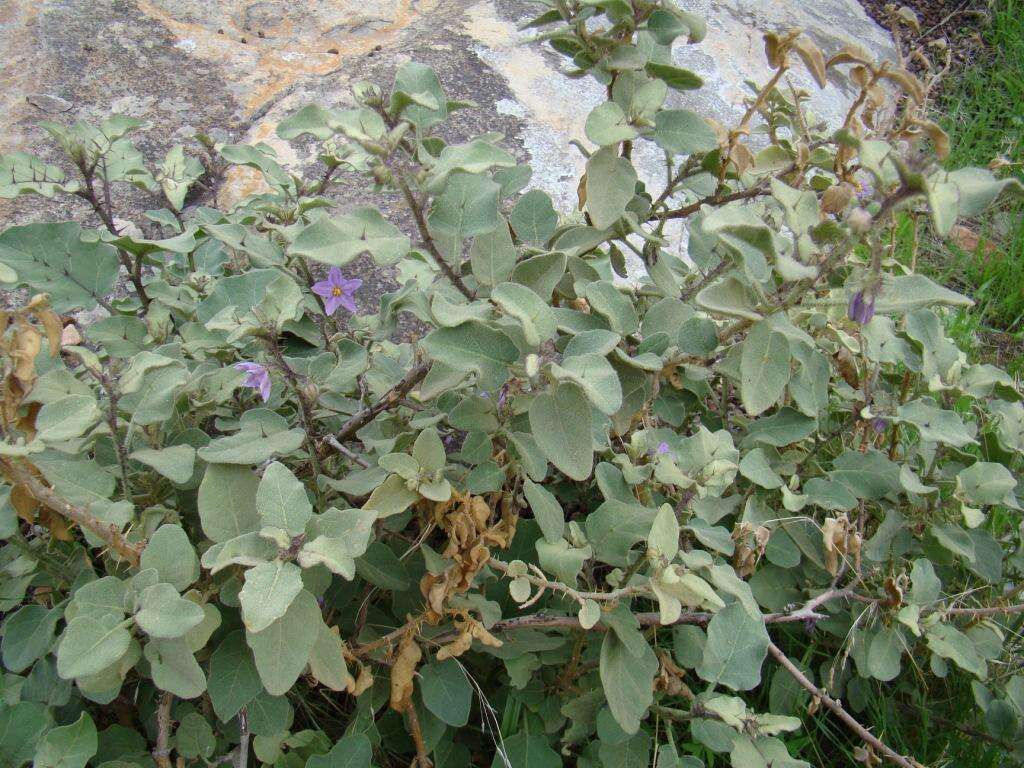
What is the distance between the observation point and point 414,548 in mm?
1496

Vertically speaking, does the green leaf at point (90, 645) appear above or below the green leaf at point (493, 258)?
below

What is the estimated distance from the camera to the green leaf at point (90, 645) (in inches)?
43.3

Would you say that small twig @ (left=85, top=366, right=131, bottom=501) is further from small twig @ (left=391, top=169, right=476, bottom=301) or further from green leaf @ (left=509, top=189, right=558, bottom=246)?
green leaf @ (left=509, top=189, right=558, bottom=246)

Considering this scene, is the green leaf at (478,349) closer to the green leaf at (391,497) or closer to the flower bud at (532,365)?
the flower bud at (532,365)

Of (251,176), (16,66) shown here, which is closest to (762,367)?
(251,176)

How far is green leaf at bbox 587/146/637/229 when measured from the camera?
1.50 m

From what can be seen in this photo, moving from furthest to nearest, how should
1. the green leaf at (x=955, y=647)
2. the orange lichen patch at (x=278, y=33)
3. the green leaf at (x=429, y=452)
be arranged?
the orange lichen patch at (x=278, y=33) < the green leaf at (x=955, y=647) < the green leaf at (x=429, y=452)

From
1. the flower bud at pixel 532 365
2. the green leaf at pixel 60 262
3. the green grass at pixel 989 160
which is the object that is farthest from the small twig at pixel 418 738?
the green grass at pixel 989 160

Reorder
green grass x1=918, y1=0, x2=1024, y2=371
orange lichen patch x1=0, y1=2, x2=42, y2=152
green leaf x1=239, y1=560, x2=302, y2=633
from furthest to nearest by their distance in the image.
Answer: green grass x1=918, y1=0, x2=1024, y2=371
orange lichen patch x1=0, y1=2, x2=42, y2=152
green leaf x1=239, y1=560, x2=302, y2=633

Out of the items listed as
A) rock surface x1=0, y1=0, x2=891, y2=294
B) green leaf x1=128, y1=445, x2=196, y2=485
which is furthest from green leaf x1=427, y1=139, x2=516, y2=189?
rock surface x1=0, y1=0, x2=891, y2=294

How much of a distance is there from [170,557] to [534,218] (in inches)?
36.4

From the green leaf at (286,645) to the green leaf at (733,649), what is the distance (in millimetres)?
668

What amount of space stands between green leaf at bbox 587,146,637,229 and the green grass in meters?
1.83

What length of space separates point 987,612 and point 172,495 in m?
1.61
